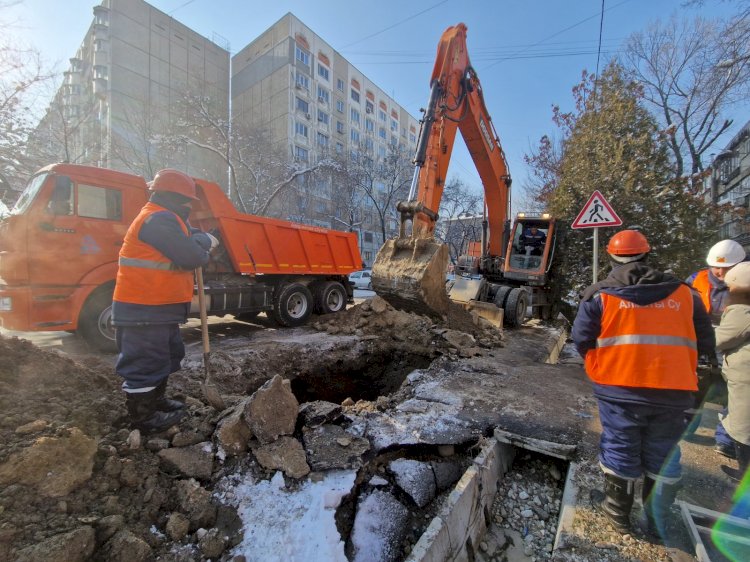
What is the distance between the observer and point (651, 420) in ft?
6.66

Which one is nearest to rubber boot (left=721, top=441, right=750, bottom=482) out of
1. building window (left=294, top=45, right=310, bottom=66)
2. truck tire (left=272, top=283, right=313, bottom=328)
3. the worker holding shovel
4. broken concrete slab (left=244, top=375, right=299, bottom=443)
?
broken concrete slab (left=244, top=375, right=299, bottom=443)

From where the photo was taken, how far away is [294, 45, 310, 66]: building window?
34.5 m

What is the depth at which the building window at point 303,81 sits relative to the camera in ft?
113

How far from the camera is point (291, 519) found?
1977 millimetres

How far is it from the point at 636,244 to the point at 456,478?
1984mm

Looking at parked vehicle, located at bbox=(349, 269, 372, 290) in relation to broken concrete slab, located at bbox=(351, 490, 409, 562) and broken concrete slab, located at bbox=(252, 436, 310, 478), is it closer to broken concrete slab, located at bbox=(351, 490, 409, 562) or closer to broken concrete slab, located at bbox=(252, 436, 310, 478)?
broken concrete slab, located at bbox=(252, 436, 310, 478)

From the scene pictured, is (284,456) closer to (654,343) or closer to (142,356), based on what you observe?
(142,356)

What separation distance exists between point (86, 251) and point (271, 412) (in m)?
4.23

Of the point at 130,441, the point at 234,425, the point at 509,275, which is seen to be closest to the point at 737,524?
the point at 234,425

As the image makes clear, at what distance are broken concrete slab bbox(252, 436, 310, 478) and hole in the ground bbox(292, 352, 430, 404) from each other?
8.28ft

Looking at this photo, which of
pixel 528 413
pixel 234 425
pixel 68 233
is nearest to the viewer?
pixel 234 425

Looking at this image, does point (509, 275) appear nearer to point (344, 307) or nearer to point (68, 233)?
point (344, 307)

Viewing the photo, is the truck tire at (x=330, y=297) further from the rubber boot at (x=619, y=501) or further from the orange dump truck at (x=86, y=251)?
the rubber boot at (x=619, y=501)

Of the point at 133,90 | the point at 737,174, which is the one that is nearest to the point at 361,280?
the point at 737,174
